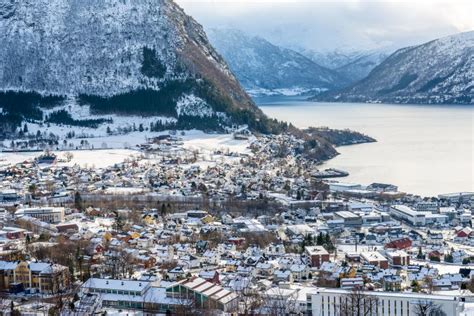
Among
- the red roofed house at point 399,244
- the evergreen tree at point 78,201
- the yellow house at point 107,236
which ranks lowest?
the red roofed house at point 399,244

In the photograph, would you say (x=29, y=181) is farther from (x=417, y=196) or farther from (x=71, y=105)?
(x=71, y=105)

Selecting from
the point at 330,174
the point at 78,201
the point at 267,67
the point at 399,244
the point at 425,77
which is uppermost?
the point at 267,67

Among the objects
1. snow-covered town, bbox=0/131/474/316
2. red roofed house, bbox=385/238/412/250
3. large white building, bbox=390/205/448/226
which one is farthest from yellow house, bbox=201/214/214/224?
large white building, bbox=390/205/448/226

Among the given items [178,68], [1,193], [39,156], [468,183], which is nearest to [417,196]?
[468,183]

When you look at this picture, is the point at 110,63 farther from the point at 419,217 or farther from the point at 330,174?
the point at 419,217

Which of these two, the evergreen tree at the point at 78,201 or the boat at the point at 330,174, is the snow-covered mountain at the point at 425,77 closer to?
the boat at the point at 330,174

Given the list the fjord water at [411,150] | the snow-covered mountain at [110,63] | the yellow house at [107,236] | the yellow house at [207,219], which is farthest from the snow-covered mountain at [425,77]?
the yellow house at [107,236]

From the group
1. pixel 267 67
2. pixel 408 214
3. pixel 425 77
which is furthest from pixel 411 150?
pixel 267 67

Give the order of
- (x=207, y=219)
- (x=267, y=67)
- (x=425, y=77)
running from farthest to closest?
(x=267, y=67) < (x=425, y=77) < (x=207, y=219)
